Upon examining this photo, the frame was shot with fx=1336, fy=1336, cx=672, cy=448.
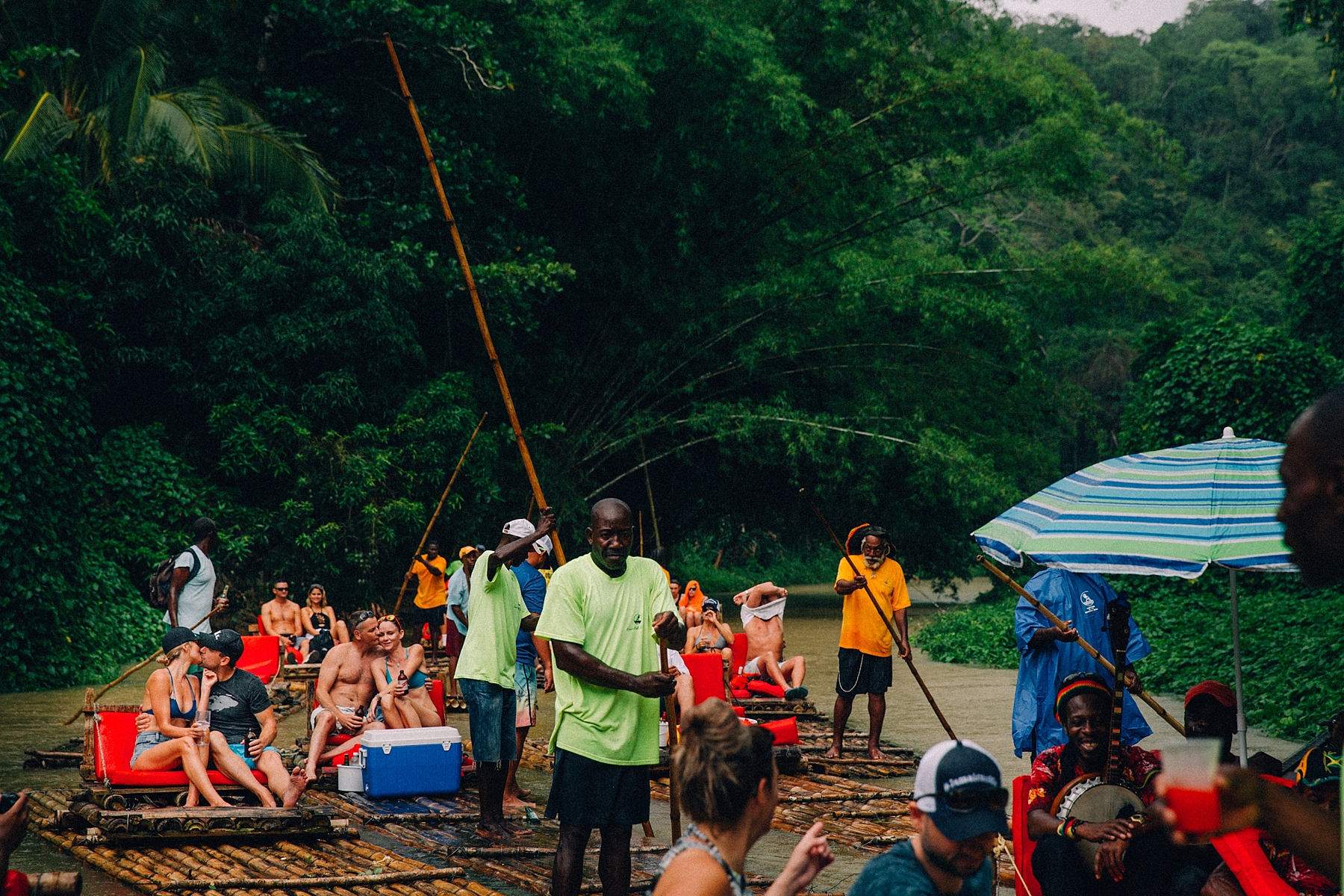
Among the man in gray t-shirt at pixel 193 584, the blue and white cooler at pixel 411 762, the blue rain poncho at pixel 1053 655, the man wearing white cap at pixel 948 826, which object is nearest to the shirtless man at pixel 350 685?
the blue and white cooler at pixel 411 762

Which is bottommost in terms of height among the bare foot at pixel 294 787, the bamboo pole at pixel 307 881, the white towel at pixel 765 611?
Result: the bamboo pole at pixel 307 881

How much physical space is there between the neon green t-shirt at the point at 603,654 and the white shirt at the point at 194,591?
7553 mm

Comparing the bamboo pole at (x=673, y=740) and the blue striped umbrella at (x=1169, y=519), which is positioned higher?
the blue striped umbrella at (x=1169, y=519)

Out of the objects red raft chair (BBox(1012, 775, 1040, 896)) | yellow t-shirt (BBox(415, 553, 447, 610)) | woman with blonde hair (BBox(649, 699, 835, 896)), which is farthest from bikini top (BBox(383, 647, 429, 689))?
yellow t-shirt (BBox(415, 553, 447, 610))

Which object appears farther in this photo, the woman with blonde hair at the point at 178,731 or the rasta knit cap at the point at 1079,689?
the woman with blonde hair at the point at 178,731

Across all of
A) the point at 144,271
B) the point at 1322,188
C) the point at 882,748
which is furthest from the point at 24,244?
the point at 1322,188

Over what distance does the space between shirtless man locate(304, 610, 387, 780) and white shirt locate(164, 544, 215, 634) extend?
9.75ft

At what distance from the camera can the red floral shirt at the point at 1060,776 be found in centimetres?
512

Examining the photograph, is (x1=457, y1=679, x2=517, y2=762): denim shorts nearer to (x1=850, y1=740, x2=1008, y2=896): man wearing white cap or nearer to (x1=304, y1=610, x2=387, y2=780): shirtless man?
(x1=304, y1=610, x2=387, y2=780): shirtless man

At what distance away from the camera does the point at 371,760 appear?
9.07 meters

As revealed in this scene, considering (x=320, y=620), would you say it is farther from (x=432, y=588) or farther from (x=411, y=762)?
(x=411, y=762)

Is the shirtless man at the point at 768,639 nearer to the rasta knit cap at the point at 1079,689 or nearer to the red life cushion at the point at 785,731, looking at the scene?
the red life cushion at the point at 785,731

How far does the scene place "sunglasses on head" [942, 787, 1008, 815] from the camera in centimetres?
304

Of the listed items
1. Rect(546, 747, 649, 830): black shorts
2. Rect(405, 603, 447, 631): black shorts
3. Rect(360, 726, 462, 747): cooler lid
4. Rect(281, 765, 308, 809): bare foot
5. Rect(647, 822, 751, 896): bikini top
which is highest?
Rect(405, 603, 447, 631): black shorts
